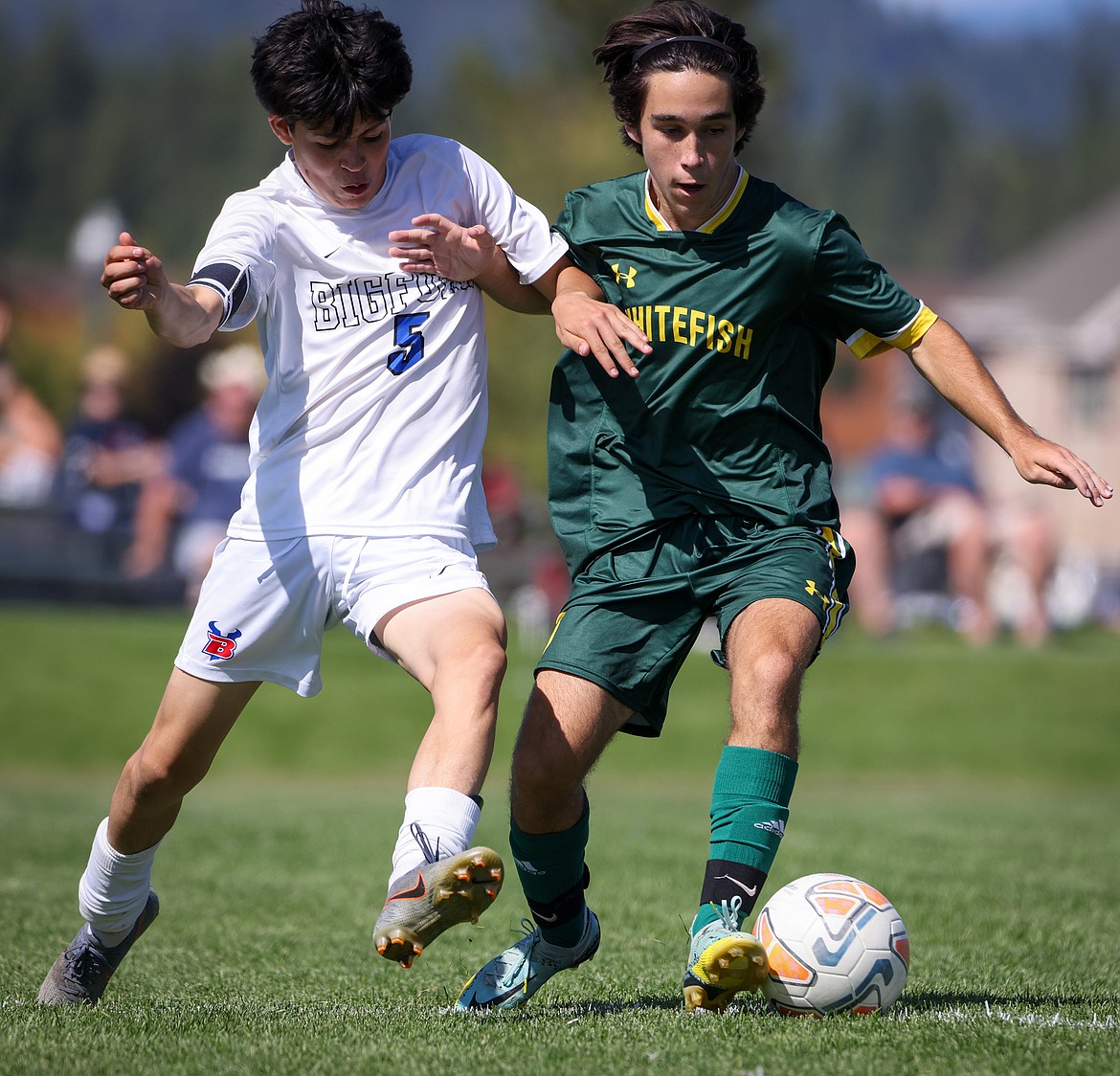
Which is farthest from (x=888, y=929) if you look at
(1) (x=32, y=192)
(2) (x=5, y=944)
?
(1) (x=32, y=192)

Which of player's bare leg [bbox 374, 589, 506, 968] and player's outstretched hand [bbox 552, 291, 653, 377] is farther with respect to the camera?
player's outstretched hand [bbox 552, 291, 653, 377]

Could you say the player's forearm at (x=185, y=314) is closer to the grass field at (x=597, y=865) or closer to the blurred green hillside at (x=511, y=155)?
the grass field at (x=597, y=865)

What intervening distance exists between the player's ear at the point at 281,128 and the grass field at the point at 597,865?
2421 mm

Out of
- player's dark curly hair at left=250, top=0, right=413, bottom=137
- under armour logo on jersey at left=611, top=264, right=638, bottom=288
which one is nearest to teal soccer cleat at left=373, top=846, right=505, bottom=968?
under armour logo on jersey at left=611, top=264, right=638, bottom=288

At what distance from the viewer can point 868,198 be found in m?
122

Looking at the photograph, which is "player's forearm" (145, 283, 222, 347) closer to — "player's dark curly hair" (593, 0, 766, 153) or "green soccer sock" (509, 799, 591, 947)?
"player's dark curly hair" (593, 0, 766, 153)

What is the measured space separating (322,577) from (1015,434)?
1998mm

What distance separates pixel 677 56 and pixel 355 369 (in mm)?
1307

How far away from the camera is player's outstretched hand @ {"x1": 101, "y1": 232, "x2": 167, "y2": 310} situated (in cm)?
387

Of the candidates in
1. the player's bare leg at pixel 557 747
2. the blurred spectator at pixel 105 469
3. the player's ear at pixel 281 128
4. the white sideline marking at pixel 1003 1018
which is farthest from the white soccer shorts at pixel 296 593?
the blurred spectator at pixel 105 469

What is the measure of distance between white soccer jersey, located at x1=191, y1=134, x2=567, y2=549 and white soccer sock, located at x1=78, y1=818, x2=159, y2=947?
1.04 meters

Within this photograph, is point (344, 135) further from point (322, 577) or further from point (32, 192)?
point (32, 192)

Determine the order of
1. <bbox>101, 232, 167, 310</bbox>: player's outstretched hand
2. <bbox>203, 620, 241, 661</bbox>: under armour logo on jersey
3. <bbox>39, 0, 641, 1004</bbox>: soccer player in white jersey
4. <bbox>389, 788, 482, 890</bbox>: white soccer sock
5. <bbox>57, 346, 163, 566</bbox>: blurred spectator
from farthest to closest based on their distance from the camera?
1. <bbox>57, 346, 163, 566</bbox>: blurred spectator
2. <bbox>203, 620, 241, 661</bbox>: under armour logo on jersey
3. <bbox>39, 0, 641, 1004</bbox>: soccer player in white jersey
4. <bbox>101, 232, 167, 310</bbox>: player's outstretched hand
5. <bbox>389, 788, 482, 890</bbox>: white soccer sock

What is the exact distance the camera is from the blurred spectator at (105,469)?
17016 mm
